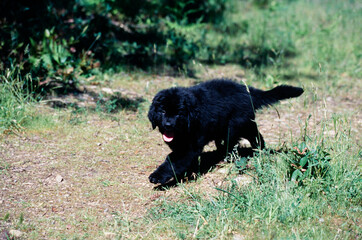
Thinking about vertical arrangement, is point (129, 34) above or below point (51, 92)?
above

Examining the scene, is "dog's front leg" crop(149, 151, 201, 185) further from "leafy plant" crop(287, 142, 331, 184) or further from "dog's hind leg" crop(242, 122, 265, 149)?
"leafy plant" crop(287, 142, 331, 184)

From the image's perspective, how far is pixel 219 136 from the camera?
4.27 meters

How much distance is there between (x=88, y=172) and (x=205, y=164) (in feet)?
4.46

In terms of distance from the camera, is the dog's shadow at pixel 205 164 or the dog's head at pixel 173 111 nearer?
the dog's head at pixel 173 111

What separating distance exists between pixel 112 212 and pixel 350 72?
6.14 m

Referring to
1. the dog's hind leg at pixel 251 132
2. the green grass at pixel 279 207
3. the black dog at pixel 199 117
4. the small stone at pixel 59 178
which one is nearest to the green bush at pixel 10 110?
the small stone at pixel 59 178

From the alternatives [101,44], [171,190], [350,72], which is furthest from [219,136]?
[350,72]

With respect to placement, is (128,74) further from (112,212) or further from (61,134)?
(112,212)

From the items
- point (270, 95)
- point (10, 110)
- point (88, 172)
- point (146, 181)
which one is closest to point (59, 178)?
point (88, 172)

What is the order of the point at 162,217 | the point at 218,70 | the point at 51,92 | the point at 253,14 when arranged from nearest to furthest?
the point at 162,217 < the point at 51,92 < the point at 218,70 < the point at 253,14

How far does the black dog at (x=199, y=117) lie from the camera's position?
3.72 meters

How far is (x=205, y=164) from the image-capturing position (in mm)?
4438

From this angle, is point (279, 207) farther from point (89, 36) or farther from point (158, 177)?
point (89, 36)

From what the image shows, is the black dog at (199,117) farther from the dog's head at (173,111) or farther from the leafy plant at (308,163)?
the leafy plant at (308,163)
